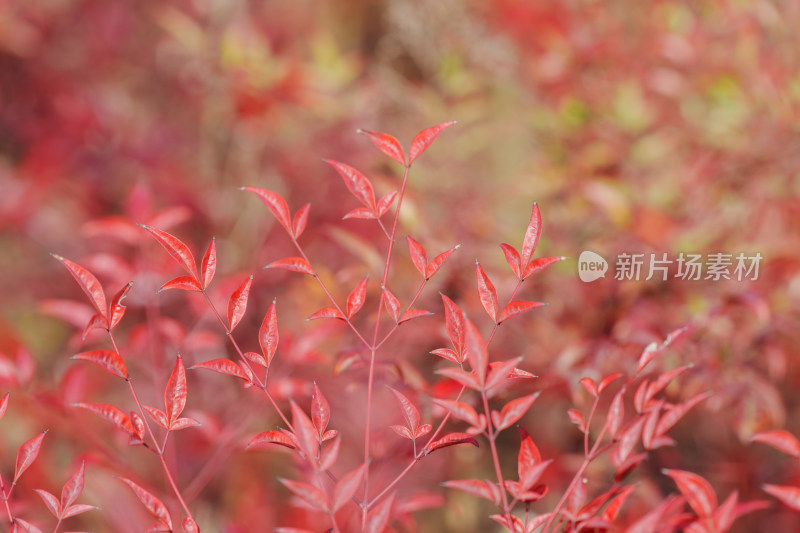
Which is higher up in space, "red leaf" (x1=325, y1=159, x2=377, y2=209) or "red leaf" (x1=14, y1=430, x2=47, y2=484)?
"red leaf" (x1=325, y1=159, x2=377, y2=209)

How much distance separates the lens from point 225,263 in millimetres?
1410

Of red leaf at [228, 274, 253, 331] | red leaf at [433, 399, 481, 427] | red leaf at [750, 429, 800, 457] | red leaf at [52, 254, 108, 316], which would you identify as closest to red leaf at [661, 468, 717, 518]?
red leaf at [750, 429, 800, 457]

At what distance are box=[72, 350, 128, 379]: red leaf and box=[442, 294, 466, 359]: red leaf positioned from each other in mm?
277

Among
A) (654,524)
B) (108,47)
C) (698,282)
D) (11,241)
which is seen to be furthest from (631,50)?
(11,241)

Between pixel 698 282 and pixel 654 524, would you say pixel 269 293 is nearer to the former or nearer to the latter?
pixel 698 282

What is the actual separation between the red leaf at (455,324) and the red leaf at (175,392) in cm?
23

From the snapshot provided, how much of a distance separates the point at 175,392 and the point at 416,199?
68 cm

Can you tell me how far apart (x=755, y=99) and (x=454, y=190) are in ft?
1.88

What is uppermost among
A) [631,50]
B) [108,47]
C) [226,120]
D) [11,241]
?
[631,50]

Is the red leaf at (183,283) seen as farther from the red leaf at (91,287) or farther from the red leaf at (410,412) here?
the red leaf at (410,412)

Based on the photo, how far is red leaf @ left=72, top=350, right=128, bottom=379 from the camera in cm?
51

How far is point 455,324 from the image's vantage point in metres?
0.52

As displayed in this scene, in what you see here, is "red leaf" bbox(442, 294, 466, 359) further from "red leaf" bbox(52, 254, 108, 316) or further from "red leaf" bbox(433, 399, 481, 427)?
"red leaf" bbox(52, 254, 108, 316)

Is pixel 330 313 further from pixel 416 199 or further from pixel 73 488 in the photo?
pixel 416 199
